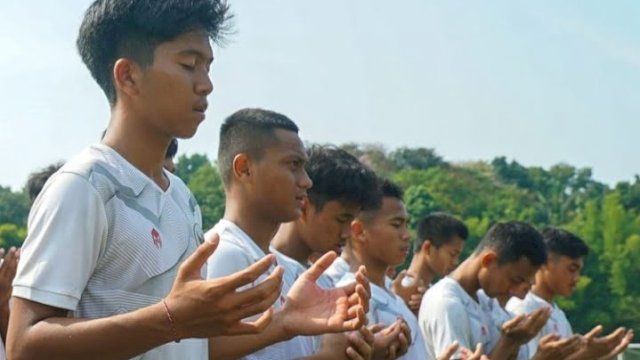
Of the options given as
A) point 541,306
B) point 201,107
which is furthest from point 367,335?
point 541,306

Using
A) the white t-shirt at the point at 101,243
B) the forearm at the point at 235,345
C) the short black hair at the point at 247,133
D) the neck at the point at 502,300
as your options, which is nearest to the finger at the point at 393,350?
the short black hair at the point at 247,133

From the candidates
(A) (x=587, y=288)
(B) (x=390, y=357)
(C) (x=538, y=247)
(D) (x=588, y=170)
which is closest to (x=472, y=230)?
(A) (x=587, y=288)

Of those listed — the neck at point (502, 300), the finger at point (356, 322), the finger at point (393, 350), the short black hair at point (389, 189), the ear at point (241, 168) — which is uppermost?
the ear at point (241, 168)

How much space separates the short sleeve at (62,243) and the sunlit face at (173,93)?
0.29 meters

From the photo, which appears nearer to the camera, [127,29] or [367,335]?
[127,29]

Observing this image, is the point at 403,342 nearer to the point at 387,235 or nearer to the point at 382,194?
the point at 387,235

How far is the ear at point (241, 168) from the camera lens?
4.34 m

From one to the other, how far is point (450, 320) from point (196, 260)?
431 centimetres

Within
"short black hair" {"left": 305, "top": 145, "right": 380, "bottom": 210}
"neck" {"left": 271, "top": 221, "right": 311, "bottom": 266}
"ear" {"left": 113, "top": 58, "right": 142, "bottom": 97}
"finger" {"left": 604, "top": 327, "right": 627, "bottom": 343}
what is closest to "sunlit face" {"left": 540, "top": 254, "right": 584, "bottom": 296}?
"finger" {"left": 604, "top": 327, "right": 627, "bottom": 343}

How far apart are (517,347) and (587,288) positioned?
3771cm

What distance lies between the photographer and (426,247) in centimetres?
892

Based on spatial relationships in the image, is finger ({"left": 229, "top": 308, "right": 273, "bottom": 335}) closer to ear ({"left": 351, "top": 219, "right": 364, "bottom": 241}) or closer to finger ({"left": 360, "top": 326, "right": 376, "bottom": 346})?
finger ({"left": 360, "top": 326, "right": 376, "bottom": 346})

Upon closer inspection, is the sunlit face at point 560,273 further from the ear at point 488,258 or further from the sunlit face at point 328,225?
the sunlit face at point 328,225

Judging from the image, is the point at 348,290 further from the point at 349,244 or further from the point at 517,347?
the point at 517,347
